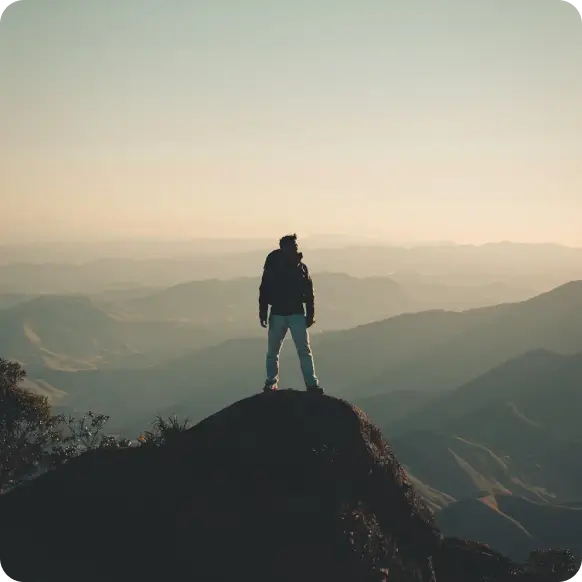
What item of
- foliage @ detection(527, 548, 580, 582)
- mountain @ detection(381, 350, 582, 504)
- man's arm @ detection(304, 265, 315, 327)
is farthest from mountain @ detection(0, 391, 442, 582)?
mountain @ detection(381, 350, 582, 504)

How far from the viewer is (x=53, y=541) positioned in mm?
11453

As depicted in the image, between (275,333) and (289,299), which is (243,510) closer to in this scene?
(275,333)

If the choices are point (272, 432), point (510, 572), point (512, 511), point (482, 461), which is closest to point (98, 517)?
point (272, 432)

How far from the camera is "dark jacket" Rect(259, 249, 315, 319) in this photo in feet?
42.4

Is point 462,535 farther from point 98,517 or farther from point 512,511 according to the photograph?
point 98,517

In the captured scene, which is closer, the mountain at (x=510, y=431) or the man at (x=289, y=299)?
the man at (x=289, y=299)

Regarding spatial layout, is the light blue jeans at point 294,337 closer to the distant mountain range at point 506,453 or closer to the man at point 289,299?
the man at point 289,299

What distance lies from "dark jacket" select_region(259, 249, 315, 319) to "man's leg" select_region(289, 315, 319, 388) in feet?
0.69

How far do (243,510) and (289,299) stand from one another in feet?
15.2

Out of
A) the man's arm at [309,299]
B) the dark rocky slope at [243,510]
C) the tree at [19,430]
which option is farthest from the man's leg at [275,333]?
the tree at [19,430]

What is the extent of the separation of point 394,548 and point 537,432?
15529cm

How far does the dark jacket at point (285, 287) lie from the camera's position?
12.9 metres

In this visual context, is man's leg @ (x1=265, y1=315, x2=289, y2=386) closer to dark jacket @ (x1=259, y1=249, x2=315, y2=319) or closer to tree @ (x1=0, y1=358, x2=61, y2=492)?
dark jacket @ (x1=259, y1=249, x2=315, y2=319)

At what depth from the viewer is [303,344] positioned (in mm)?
13055
